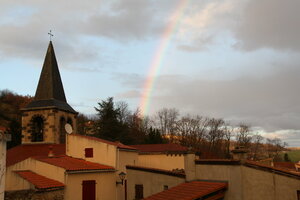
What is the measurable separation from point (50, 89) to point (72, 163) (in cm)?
1181

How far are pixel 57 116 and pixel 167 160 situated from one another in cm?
1264

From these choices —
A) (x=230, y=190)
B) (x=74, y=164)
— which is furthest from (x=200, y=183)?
(x=74, y=164)

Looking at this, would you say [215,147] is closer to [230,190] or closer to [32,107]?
[32,107]

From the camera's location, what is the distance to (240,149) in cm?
1271

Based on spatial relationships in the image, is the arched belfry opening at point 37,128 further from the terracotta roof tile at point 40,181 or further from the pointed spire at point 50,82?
the terracotta roof tile at point 40,181

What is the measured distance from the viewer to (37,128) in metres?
31.8

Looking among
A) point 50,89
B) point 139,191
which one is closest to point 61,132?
point 50,89

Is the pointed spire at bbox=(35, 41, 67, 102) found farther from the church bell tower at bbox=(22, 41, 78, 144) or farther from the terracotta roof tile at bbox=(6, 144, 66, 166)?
the terracotta roof tile at bbox=(6, 144, 66, 166)

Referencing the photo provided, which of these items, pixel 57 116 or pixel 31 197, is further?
pixel 57 116

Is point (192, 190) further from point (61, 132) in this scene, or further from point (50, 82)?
point (50, 82)

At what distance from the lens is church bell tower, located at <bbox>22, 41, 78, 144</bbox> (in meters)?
30.5

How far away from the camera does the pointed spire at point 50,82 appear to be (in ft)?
107

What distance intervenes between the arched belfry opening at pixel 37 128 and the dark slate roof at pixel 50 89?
1.25 m

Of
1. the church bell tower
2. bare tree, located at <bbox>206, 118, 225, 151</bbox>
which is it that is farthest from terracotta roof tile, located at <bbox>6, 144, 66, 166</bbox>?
bare tree, located at <bbox>206, 118, 225, 151</bbox>
